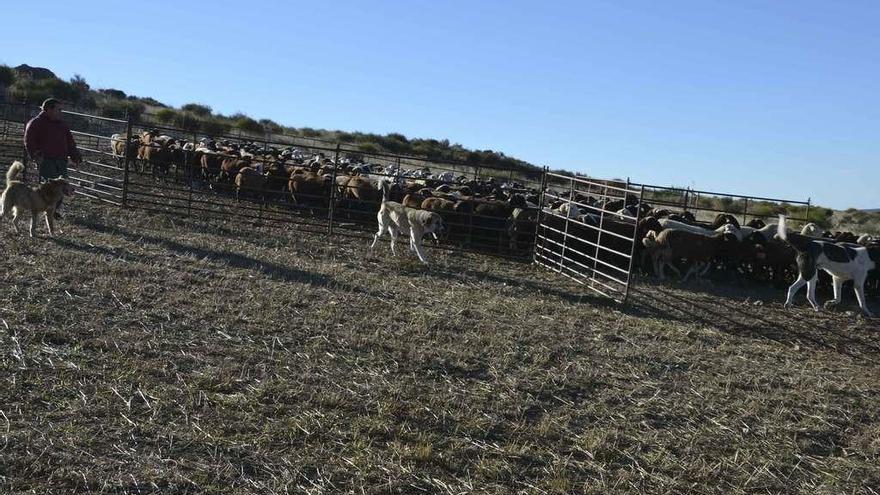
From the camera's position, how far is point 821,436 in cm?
611

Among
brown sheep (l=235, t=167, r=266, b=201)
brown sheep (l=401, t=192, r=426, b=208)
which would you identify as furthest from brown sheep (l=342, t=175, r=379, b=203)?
brown sheep (l=235, t=167, r=266, b=201)

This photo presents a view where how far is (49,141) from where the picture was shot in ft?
39.7

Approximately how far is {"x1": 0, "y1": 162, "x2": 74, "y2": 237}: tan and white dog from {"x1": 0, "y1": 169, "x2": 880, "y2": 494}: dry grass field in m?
Result: 0.32

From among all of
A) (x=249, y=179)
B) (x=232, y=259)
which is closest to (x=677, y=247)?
(x=232, y=259)

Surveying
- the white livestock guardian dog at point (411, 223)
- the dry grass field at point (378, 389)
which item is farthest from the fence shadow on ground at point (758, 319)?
the white livestock guardian dog at point (411, 223)

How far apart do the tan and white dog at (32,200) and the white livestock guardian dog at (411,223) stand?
192 inches

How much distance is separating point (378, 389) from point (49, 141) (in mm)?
8742

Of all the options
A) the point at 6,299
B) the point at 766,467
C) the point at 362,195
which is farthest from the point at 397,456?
the point at 362,195

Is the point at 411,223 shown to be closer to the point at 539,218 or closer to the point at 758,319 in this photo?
the point at 539,218

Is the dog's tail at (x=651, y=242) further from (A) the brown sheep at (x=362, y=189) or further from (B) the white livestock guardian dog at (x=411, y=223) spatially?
(A) the brown sheep at (x=362, y=189)

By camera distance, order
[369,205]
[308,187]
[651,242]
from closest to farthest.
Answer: [651,242], [369,205], [308,187]

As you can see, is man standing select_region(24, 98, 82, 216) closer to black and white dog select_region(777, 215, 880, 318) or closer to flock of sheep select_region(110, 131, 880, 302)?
flock of sheep select_region(110, 131, 880, 302)

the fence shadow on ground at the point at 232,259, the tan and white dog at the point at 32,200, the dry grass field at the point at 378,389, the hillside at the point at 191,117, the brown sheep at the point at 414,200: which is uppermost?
the hillside at the point at 191,117

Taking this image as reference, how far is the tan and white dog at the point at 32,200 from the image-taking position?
10.5 metres
